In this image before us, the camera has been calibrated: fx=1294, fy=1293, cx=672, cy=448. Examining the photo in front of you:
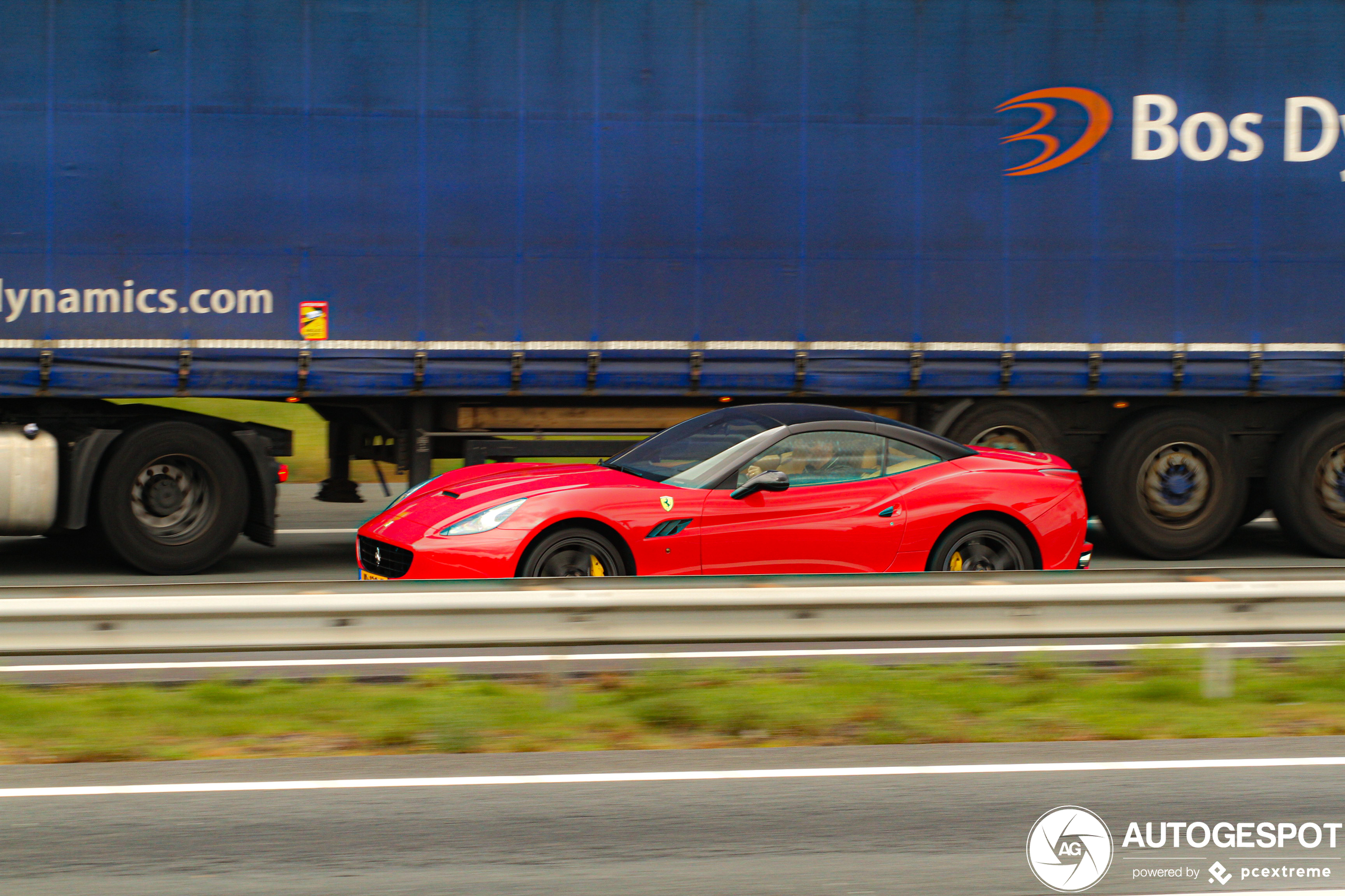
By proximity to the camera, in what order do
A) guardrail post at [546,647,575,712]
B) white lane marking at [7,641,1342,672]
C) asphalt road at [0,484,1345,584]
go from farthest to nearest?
asphalt road at [0,484,1345,584], white lane marking at [7,641,1342,672], guardrail post at [546,647,575,712]

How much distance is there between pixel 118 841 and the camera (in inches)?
162

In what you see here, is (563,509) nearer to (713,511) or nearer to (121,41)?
(713,511)

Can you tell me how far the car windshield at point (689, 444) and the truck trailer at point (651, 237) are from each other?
1503 millimetres

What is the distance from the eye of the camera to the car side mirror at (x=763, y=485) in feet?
25.1

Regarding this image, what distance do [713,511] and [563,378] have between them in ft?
9.46

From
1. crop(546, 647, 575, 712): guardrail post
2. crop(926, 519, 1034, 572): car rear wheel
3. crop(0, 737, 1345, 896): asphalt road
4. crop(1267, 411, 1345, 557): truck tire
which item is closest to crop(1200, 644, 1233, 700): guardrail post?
crop(0, 737, 1345, 896): asphalt road

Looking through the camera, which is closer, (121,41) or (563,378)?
(121,41)

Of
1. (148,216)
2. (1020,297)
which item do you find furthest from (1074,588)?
(148,216)

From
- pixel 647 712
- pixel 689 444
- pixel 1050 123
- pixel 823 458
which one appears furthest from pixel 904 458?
pixel 1050 123

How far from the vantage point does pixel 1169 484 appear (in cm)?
1110

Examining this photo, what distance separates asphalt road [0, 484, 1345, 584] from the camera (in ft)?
32.5

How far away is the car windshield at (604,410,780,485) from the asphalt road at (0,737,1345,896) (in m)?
3.19

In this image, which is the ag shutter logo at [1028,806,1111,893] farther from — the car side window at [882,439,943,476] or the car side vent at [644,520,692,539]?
the car side window at [882,439,943,476]

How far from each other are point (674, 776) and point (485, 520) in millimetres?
2953
